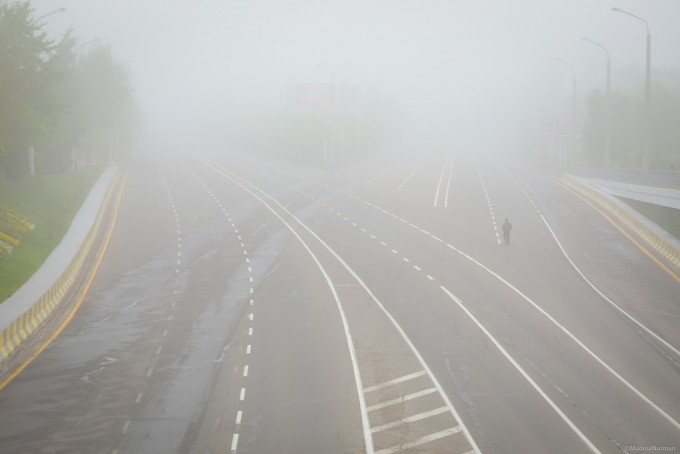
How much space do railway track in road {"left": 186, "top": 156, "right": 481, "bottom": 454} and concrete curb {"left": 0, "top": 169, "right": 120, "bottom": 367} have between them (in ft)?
31.8

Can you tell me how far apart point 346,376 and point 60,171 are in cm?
5934

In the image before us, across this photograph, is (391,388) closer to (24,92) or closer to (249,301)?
(249,301)

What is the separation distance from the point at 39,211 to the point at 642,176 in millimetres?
35405

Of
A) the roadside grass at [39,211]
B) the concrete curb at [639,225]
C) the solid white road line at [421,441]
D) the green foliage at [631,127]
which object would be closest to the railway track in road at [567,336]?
the solid white road line at [421,441]

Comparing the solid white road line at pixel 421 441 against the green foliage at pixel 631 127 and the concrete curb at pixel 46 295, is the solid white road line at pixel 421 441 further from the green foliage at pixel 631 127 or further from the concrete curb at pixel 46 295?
the green foliage at pixel 631 127

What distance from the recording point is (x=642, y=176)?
53875 mm

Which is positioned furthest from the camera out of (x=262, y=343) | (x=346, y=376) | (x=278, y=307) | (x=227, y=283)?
(x=227, y=283)

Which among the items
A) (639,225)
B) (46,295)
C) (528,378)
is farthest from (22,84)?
(639,225)

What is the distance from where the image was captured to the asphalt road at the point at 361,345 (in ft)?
61.0

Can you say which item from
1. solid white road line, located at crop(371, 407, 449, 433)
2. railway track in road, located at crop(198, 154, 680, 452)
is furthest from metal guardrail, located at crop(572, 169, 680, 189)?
solid white road line, located at crop(371, 407, 449, 433)

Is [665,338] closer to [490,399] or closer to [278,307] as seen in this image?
[490,399]

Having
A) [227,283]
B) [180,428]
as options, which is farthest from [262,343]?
[227,283]

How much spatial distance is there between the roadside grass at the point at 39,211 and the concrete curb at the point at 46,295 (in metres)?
0.51

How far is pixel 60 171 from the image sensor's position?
76188mm
